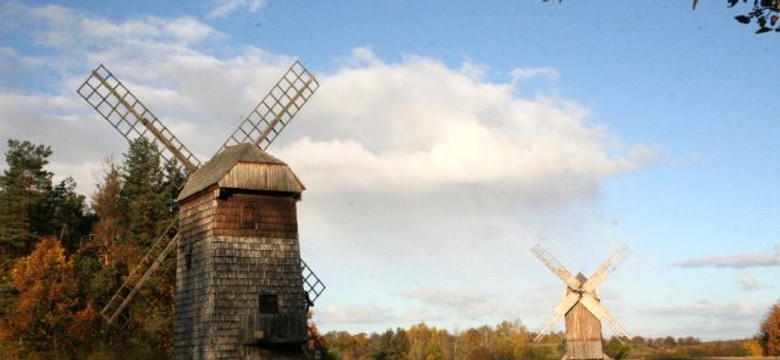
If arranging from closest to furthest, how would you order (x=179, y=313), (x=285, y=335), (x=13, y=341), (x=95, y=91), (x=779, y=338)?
(x=285, y=335) → (x=179, y=313) → (x=95, y=91) → (x=13, y=341) → (x=779, y=338)

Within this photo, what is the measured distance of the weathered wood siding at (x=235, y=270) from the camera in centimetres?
2145

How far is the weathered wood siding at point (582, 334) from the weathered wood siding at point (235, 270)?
48.3 ft

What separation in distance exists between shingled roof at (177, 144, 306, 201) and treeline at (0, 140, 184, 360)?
1377 centimetres

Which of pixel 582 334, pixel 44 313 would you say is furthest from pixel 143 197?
pixel 582 334

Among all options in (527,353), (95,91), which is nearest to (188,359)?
(95,91)

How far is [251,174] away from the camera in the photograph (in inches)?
893

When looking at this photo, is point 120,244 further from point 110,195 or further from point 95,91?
point 95,91

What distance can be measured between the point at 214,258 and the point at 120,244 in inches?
845

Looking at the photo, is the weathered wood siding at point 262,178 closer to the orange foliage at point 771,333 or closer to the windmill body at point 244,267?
the windmill body at point 244,267

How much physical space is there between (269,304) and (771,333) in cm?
4456

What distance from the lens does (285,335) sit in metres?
21.8

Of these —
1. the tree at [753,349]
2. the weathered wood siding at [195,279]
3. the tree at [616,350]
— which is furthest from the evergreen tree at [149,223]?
the tree at [753,349]

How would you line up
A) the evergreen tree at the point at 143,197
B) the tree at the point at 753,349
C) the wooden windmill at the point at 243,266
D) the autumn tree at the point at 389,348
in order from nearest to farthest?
the wooden windmill at the point at 243,266 < the evergreen tree at the point at 143,197 < the tree at the point at 753,349 < the autumn tree at the point at 389,348

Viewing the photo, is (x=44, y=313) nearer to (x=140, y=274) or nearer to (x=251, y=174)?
(x=140, y=274)
